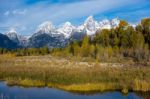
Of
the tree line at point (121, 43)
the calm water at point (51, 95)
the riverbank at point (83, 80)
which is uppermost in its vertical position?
the tree line at point (121, 43)

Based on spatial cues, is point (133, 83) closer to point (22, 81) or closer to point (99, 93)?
point (99, 93)

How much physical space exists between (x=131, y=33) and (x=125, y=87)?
6553 centimetres

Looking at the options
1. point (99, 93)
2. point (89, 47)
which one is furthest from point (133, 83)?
point (89, 47)

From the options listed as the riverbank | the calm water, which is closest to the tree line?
the riverbank

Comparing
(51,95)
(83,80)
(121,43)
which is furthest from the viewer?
(121,43)

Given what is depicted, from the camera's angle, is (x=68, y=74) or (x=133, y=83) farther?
(x=68, y=74)

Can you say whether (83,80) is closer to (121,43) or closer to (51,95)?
(51,95)

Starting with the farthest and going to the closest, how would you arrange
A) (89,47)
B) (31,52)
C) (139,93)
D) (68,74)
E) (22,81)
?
(31,52)
(89,47)
(68,74)
(22,81)
(139,93)

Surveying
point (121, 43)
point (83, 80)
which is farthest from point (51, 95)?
point (121, 43)

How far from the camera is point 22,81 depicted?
4047cm

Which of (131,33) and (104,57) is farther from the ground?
(131,33)

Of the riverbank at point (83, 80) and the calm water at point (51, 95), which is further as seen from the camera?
the riverbank at point (83, 80)

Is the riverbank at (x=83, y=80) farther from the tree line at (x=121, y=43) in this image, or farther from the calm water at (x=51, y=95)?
the tree line at (x=121, y=43)

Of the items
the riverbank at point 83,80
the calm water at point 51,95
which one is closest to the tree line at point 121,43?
the riverbank at point 83,80
